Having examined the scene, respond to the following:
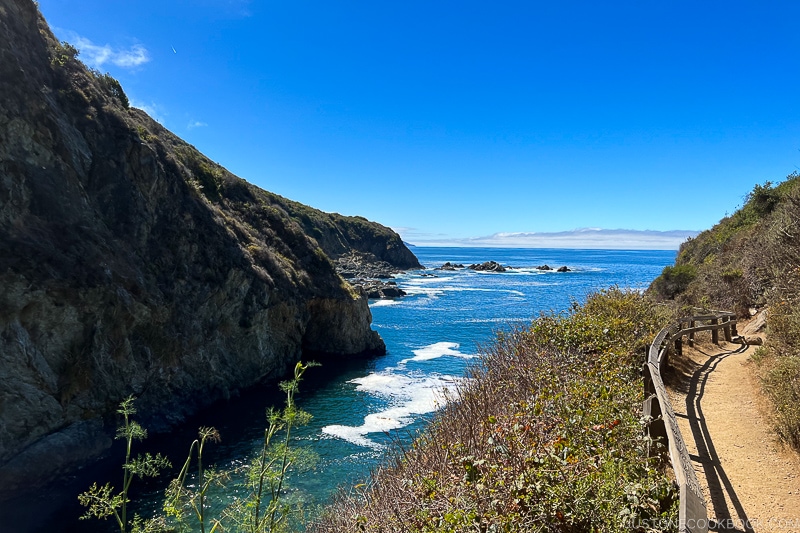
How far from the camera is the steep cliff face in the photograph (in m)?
15.0

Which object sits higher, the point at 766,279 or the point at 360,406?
the point at 766,279

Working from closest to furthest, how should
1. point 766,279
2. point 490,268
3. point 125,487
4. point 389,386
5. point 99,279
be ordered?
point 125,487
point 766,279
point 99,279
point 389,386
point 490,268

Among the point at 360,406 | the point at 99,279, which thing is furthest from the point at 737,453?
the point at 99,279

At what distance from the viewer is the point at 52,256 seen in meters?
16.2

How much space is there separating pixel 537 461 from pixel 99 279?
63.5 feet

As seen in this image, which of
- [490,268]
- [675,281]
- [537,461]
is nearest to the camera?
[537,461]

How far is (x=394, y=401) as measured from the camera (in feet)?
82.2

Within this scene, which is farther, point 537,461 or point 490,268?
point 490,268

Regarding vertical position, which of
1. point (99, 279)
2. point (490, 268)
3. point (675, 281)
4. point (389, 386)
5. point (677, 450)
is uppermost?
point (99, 279)

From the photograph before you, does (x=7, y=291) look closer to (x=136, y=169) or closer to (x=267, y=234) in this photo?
(x=136, y=169)

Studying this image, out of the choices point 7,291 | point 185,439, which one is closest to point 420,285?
point 185,439

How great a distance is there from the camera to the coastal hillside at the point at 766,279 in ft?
23.1

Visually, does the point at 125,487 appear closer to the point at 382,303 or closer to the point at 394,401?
the point at 394,401

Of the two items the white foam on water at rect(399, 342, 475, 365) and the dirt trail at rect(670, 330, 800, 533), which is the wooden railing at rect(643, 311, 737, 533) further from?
the white foam on water at rect(399, 342, 475, 365)
